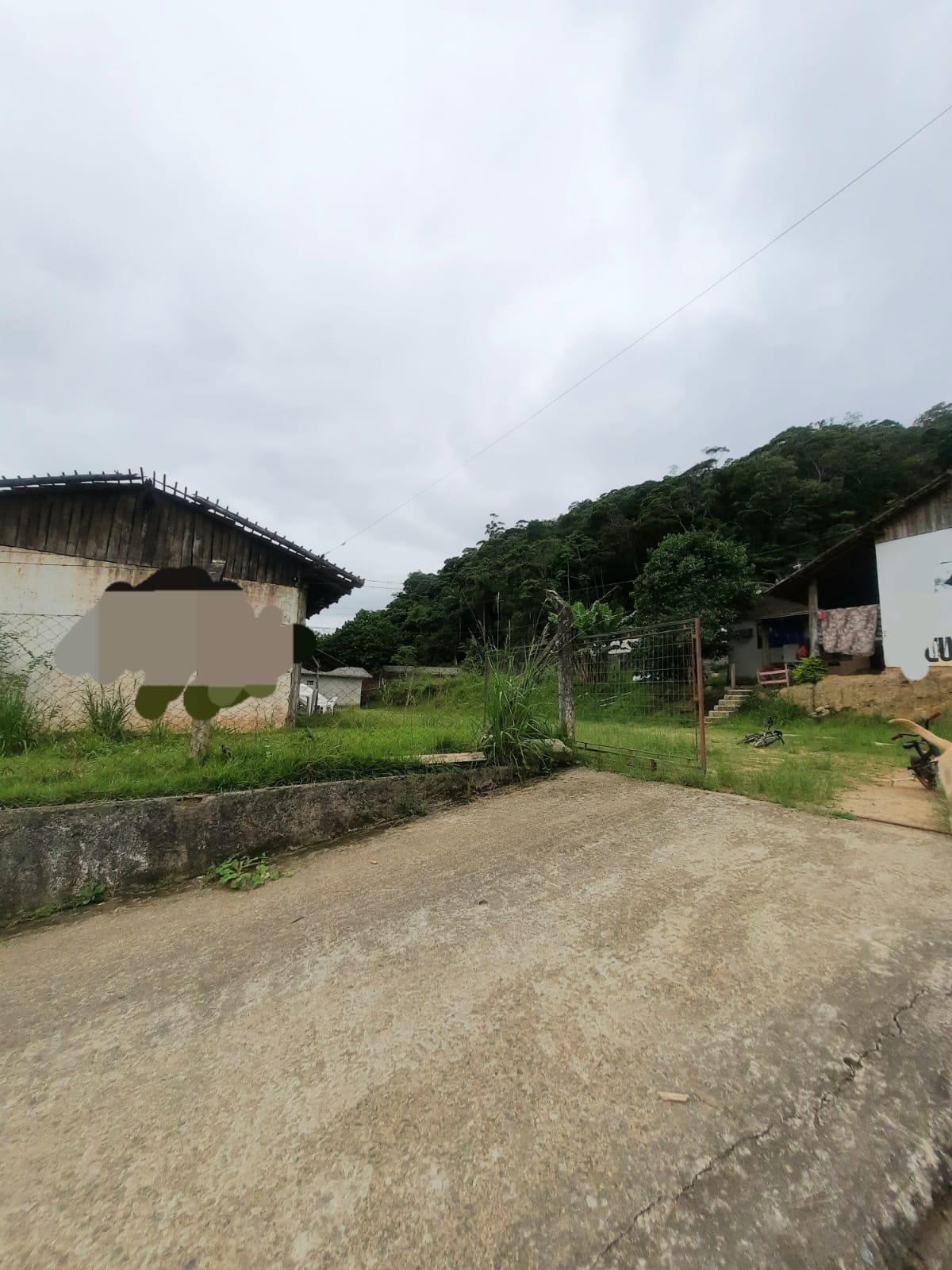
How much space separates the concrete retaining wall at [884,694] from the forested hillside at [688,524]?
9757mm

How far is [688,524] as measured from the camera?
26094mm

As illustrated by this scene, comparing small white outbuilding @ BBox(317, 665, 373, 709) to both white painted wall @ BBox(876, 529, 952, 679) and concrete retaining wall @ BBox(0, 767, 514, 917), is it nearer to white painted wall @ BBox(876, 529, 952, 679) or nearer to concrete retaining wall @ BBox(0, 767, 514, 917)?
concrete retaining wall @ BBox(0, 767, 514, 917)

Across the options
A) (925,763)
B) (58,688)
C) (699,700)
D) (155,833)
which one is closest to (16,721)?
(58,688)

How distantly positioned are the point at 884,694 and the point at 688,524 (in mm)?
17712

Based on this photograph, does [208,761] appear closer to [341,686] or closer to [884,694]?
[884,694]

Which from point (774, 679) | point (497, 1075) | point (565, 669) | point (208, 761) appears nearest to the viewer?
point (497, 1075)

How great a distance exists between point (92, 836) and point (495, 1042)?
97.2 inches

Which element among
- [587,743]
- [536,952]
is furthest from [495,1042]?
[587,743]

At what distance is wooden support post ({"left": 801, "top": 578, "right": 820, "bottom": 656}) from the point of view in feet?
43.1

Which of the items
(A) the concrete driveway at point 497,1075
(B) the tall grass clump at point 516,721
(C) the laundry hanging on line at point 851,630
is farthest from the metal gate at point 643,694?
(C) the laundry hanging on line at point 851,630

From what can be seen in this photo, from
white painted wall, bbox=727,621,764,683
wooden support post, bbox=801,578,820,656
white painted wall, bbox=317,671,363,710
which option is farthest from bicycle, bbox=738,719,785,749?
white painted wall, bbox=317,671,363,710

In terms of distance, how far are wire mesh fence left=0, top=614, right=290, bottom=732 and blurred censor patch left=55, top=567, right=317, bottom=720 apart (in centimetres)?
10

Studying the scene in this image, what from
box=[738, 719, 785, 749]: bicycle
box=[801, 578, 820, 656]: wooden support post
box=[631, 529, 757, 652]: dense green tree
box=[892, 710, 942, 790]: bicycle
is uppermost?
box=[631, 529, 757, 652]: dense green tree

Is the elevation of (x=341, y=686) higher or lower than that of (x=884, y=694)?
higher
